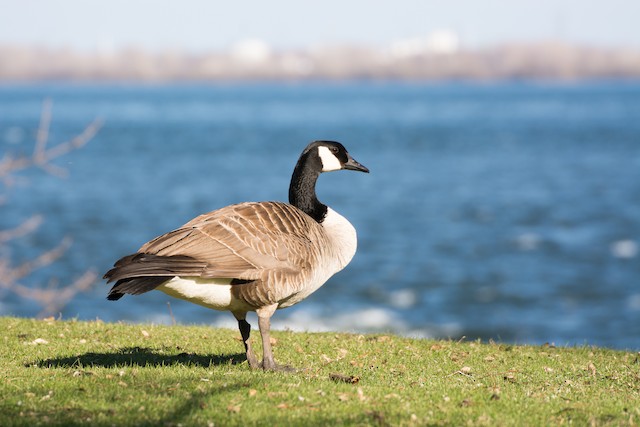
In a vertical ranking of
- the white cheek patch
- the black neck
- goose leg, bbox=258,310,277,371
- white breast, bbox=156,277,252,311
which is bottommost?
goose leg, bbox=258,310,277,371

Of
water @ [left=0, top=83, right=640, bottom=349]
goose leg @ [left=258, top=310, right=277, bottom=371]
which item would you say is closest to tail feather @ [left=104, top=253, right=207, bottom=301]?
goose leg @ [left=258, top=310, right=277, bottom=371]

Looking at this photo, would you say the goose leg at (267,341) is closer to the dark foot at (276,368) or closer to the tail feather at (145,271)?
A: the dark foot at (276,368)

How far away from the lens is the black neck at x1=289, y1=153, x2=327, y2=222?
9.80 metres

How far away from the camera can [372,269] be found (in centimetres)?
3603

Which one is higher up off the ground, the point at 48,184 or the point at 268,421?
the point at 268,421

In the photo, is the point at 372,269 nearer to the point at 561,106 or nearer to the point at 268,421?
the point at 268,421

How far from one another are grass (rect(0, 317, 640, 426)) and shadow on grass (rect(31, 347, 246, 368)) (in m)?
0.02

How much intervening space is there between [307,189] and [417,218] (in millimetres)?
39648

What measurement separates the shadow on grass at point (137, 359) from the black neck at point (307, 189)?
1.85m

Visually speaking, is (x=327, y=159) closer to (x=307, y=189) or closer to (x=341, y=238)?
(x=307, y=189)

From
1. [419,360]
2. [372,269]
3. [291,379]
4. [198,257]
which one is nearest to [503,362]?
[419,360]

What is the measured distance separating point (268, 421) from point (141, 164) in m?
72.0

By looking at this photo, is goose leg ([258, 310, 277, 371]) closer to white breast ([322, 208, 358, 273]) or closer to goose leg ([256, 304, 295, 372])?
goose leg ([256, 304, 295, 372])

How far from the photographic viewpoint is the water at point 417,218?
2856cm
